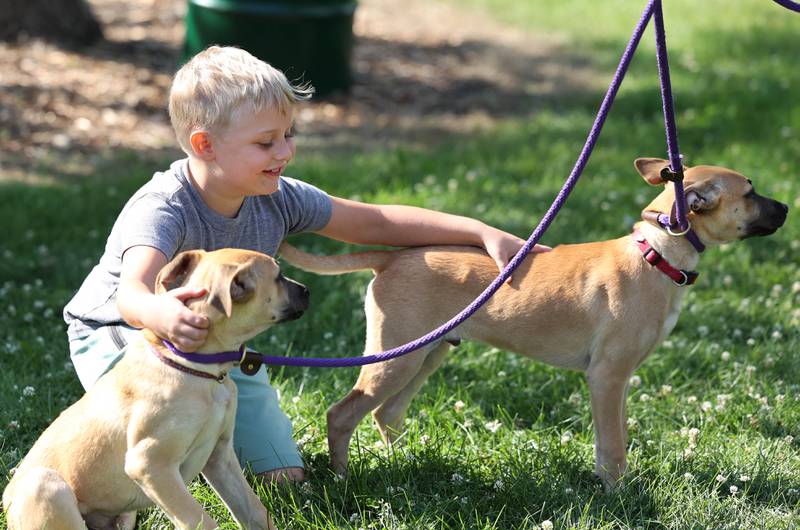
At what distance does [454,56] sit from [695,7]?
364 cm

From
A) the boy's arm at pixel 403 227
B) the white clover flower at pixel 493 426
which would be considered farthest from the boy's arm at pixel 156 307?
the white clover flower at pixel 493 426

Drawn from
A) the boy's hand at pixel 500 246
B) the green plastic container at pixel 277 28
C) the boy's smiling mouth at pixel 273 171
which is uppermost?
the boy's smiling mouth at pixel 273 171

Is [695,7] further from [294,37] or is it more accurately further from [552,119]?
[294,37]

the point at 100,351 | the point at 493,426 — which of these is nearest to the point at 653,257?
the point at 493,426

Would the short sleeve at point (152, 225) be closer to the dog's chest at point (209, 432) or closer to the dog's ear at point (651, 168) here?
the dog's chest at point (209, 432)

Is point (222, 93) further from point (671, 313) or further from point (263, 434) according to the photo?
point (671, 313)

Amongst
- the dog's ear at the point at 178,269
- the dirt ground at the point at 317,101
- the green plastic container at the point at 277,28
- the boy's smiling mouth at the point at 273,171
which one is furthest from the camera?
the green plastic container at the point at 277,28

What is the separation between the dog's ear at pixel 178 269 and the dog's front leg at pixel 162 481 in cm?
51

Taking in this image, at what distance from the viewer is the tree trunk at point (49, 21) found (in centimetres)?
1068

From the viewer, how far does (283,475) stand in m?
3.98

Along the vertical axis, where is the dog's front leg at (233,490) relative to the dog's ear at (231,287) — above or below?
below

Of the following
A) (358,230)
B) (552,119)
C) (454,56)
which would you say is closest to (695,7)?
(454,56)

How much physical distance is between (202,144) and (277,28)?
20.1 ft

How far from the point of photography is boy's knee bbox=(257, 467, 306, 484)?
402 cm
